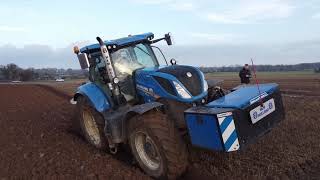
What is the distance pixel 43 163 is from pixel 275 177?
4015 mm

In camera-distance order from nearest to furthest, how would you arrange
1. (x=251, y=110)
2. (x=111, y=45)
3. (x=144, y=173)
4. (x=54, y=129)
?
(x=251, y=110) < (x=144, y=173) < (x=111, y=45) < (x=54, y=129)

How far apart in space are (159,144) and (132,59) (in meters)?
2.39

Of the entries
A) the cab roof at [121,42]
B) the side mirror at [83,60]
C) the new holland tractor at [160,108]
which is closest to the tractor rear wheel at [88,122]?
the new holland tractor at [160,108]

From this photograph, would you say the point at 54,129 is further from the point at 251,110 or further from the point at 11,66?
the point at 11,66

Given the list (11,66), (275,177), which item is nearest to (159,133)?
(275,177)

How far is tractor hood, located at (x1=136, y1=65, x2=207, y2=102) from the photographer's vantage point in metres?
6.75

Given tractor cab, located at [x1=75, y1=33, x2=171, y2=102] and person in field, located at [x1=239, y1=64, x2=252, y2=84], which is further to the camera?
person in field, located at [x1=239, y1=64, x2=252, y2=84]

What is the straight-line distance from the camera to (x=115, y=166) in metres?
7.19

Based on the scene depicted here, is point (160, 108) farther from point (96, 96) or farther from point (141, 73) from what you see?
point (96, 96)

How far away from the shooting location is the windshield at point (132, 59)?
7898 millimetres

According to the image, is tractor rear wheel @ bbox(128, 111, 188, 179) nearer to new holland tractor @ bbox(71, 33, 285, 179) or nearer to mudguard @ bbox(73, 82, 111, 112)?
new holland tractor @ bbox(71, 33, 285, 179)

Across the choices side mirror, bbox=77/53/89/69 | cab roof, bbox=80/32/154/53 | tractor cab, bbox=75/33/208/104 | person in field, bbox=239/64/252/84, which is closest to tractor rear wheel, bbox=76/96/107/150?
tractor cab, bbox=75/33/208/104

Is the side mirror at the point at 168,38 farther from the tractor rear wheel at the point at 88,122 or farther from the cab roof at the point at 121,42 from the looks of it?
the tractor rear wheel at the point at 88,122

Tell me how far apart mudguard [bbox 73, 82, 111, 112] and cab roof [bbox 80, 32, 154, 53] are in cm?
77
